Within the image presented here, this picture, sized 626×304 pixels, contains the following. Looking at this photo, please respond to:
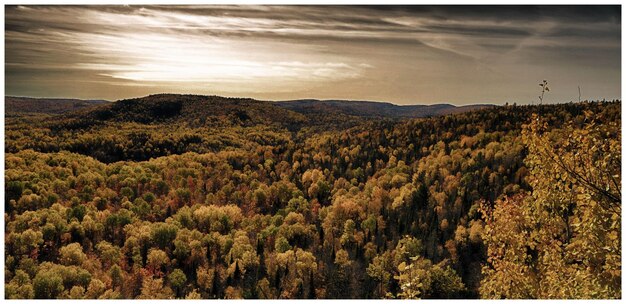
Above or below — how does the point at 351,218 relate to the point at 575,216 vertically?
below

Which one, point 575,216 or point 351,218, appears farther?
point 351,218

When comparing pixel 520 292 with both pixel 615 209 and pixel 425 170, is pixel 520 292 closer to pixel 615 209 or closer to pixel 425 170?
pixel 615 209

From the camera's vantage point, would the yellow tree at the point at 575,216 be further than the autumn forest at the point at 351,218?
No

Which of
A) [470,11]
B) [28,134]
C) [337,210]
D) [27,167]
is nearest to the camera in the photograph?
[470,11]

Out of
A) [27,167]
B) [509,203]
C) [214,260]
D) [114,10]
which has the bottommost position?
[214,260]

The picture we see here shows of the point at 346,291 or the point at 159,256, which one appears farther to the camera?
the point at 159,256

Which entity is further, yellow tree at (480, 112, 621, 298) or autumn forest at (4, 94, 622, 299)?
autumn forest at (4, 94, 622, 299)

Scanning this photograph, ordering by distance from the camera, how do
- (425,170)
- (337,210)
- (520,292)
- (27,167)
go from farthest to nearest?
(27,167) → (425,170) → (337,210) → (520,292)

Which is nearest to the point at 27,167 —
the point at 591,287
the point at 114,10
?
the point at 114,10
